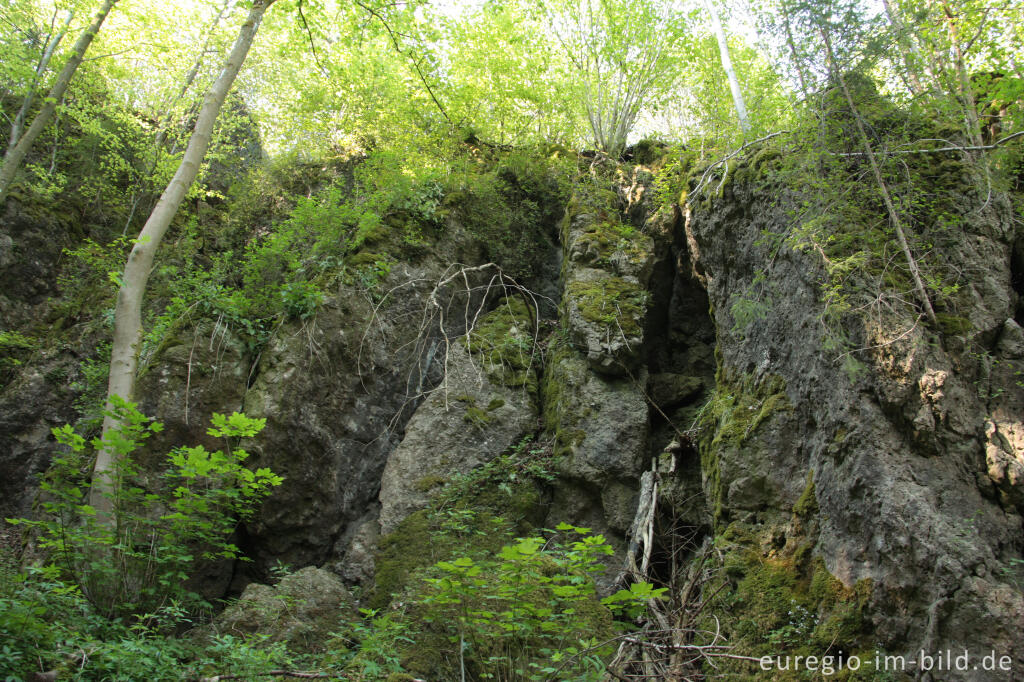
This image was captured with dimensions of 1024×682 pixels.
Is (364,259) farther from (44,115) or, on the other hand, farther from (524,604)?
(524,604)

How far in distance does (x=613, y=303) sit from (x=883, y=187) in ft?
11.6

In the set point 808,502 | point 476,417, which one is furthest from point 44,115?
point 808,502

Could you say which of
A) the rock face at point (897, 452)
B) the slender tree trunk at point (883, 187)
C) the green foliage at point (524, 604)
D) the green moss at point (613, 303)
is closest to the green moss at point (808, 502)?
the rock face at point (897, 452)

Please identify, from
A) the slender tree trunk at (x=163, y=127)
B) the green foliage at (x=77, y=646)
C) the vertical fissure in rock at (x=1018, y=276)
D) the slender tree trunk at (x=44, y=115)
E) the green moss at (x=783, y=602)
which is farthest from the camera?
the slender tree trunk at (x=163, y=127)

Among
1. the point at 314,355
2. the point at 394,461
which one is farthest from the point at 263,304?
the point at 394,461

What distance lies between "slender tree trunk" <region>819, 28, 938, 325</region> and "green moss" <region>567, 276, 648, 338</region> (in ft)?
10.4

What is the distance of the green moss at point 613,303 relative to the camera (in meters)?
7.20

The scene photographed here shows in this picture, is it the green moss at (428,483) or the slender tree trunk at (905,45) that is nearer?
the slender tree trunk at (905,45)

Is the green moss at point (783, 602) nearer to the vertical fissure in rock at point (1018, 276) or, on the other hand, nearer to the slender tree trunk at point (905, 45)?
the vertical fissure in rock at point (1018, 276)

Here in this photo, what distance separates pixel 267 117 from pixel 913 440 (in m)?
14.9

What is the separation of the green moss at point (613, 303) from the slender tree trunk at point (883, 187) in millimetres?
3181

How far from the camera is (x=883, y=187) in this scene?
4.46 meters

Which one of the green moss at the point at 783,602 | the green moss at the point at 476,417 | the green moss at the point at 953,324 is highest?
the green moss at the point at 953,324

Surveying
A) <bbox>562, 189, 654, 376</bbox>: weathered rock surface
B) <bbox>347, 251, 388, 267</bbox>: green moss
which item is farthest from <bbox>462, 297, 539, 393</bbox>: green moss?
<bbox>347, 251, 388, 267</bbox>: green moss
